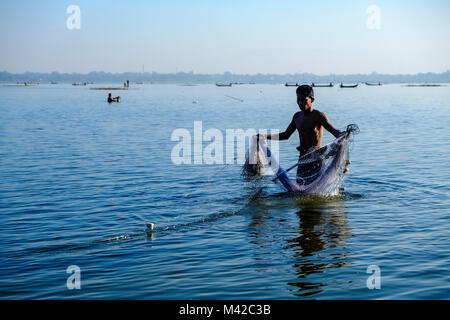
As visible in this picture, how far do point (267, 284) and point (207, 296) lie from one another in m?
0.90

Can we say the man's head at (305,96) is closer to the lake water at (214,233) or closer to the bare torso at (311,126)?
the bare torso at (311,126)

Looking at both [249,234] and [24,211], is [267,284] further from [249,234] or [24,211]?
[24,211]

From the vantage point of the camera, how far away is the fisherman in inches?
425

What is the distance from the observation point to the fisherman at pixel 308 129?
10.8 m

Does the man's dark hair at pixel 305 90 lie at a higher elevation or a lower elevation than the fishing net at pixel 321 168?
higher

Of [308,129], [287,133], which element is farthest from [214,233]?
[308,129]

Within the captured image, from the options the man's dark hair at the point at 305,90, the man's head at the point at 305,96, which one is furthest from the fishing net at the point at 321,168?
the man's dark hair at the point at 305,90

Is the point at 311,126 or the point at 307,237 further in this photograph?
the point at 311,126

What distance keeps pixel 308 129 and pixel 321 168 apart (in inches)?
40.2

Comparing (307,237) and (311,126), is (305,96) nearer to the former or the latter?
(311,126)

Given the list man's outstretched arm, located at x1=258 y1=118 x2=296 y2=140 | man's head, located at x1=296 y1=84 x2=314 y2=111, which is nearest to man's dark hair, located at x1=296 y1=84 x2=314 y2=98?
man's head, located at x1=296 y1=84 x2=314 y2=111

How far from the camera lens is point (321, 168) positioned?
11.6 meters

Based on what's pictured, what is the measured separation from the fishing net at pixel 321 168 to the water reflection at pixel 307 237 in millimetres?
329

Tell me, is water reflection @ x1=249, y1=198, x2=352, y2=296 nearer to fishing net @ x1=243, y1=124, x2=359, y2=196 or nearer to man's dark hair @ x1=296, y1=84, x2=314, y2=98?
fishing net @ x1=243, y1=124, x2=359, y2=196
